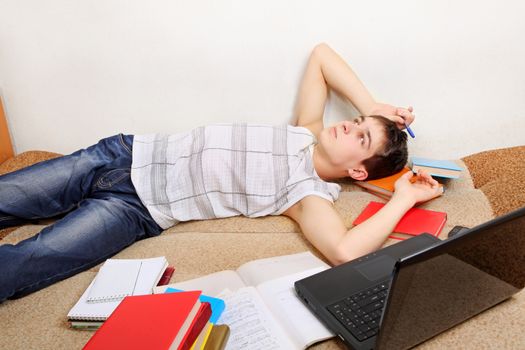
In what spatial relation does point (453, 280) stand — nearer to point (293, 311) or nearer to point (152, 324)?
point (293, 311)

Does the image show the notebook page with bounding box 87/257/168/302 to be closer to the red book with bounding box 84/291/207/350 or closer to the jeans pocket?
the red book with bounding box 84/291/207/350

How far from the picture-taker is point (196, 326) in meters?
0.85

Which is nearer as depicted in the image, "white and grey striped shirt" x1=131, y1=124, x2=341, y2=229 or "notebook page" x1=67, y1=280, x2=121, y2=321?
"notebook page" x1=67, y1=280, x2=121, y2=321

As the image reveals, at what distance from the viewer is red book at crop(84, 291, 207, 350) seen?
31.3 inches

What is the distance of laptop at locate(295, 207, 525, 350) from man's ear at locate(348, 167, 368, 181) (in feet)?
1.52

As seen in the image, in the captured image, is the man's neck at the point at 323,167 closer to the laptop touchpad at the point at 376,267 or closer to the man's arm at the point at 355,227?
the man's arm at the point at 355,227

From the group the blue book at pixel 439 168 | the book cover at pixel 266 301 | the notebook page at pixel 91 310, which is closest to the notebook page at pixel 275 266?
the book cover at pixel 266 301

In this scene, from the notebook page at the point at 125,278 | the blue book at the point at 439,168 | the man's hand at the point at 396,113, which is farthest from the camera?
the man's hand at the point at 396,113

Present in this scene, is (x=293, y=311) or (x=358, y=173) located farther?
(x=358, y=173)

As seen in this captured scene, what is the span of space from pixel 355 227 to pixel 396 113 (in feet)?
→ 1.75

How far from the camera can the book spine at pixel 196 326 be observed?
2.67 feet

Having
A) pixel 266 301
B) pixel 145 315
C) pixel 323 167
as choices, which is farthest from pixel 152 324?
pixel 323 167

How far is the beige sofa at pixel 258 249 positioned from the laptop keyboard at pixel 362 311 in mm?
Result: 55

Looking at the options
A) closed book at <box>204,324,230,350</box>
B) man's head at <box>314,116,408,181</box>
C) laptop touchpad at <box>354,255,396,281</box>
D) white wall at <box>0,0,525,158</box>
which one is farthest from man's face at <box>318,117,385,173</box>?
closed book at <box>204,324,230,350</box>
